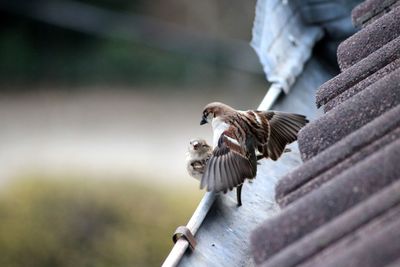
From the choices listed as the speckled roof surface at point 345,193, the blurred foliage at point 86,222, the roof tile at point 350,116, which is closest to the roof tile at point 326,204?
the speckled roof surface at point 345,193

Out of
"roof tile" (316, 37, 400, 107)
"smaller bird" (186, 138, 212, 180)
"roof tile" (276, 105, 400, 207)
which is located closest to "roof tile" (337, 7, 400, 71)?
"roof tile" (316, 37, 400, 107)

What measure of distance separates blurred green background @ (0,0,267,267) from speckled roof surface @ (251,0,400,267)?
4077mm

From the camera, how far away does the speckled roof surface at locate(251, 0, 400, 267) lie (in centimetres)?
98

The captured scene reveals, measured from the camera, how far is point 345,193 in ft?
3.55

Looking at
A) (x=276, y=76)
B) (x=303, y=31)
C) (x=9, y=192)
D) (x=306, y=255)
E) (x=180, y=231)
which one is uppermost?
(x=9, y=192)

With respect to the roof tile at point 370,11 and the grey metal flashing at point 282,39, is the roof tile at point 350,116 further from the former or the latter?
the grey metal flashing at point 282,39

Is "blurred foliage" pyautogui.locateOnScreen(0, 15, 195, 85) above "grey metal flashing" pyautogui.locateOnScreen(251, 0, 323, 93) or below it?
above

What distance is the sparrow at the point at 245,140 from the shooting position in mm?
2326

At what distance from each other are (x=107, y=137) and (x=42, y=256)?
2355mm

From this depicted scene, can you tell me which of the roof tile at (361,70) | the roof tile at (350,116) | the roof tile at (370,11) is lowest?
the roof tile at (350,116)

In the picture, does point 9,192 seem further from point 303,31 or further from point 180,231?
point 180,231

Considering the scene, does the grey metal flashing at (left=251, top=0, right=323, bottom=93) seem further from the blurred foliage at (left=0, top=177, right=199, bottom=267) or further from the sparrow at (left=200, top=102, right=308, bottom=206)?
the blurred foliage at (left=0, top=177, right=199, bottom=267)

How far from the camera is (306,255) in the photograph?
1024 millimetres

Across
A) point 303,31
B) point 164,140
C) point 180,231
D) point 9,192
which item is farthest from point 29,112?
point 180,231
